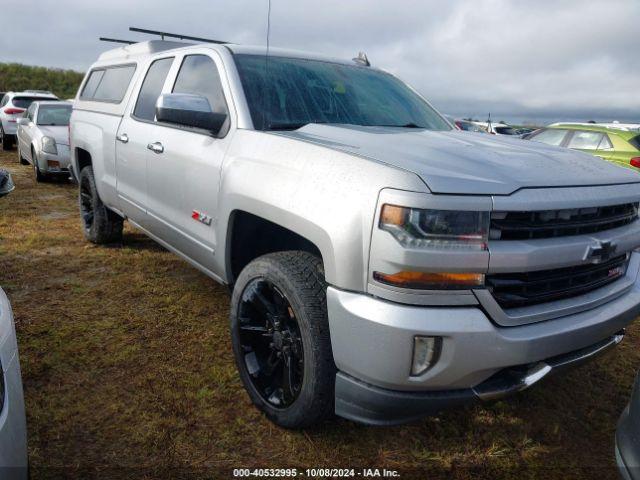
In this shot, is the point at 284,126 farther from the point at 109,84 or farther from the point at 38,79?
the point at 38,79

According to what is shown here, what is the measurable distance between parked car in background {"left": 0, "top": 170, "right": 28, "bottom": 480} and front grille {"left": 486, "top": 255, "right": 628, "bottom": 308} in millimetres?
1577

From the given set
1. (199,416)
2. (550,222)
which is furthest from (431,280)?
(199,416)

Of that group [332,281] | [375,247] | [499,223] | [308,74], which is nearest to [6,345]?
[332,281]

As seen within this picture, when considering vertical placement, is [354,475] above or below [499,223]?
below

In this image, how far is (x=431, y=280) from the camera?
179 centimetres

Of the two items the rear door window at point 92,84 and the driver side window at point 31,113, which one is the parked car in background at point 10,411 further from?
the driver side window at point 31,113

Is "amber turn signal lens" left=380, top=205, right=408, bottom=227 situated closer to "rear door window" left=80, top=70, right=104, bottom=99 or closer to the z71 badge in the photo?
the z71 badge

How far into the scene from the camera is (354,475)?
7.21ft

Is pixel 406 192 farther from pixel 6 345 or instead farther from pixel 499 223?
pixel 6 345

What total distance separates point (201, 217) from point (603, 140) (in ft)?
29.6

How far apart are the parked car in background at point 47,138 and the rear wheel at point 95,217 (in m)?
4.24

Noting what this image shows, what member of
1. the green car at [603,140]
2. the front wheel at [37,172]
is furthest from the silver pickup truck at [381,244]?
the green car at [603,140]

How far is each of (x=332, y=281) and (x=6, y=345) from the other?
1090 millimetres

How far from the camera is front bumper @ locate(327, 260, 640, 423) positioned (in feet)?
5.81
